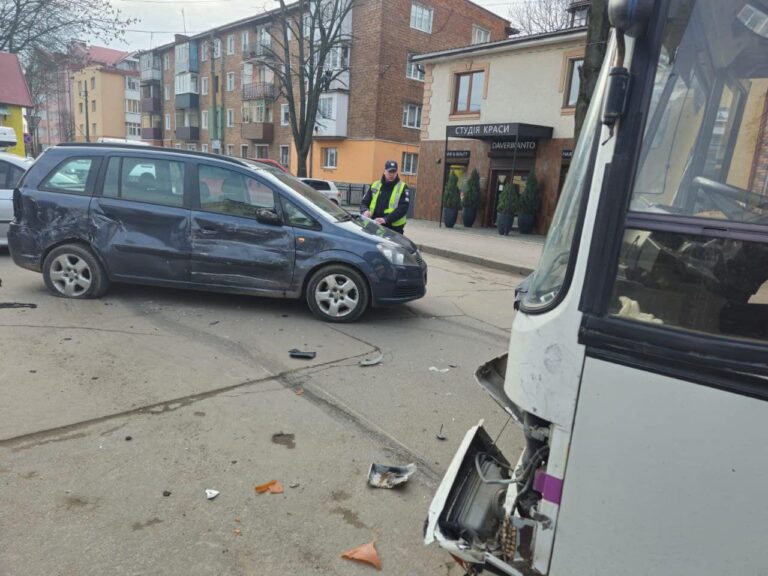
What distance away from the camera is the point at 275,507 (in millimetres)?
2879

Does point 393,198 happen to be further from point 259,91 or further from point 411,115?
point 259,91

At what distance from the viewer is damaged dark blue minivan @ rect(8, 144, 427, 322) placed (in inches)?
240

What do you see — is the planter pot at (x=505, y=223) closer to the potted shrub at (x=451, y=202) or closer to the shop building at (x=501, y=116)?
the shop building at (x=501, y=116)

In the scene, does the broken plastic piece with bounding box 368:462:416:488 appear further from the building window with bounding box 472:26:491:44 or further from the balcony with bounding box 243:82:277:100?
the balcony with bounding box 243:82:277:100

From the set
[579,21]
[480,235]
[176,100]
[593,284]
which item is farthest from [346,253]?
[176,100]

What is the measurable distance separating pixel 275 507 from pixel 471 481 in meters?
1.14

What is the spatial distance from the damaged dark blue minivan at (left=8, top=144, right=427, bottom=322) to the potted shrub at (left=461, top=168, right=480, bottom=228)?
46.8 ft

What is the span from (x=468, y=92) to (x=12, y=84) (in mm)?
18710

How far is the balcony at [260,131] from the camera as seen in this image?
3978cm

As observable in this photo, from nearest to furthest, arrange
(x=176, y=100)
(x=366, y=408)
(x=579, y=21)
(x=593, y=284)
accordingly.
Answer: (x=593, y=284) < (x=366, y=408) < (x=579, y=21) < (x=176, y=100)

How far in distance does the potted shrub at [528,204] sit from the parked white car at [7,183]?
14.2 metres

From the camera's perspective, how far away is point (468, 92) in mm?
21266

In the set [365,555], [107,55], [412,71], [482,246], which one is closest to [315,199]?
[365,555]

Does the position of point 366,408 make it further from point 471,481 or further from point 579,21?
point 579,21
